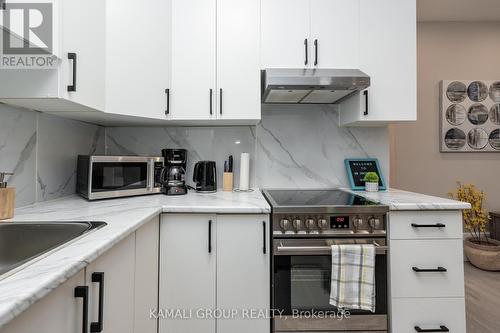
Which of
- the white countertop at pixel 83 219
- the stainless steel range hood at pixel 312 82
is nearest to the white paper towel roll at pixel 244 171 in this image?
the white countertop at pixel 83 219


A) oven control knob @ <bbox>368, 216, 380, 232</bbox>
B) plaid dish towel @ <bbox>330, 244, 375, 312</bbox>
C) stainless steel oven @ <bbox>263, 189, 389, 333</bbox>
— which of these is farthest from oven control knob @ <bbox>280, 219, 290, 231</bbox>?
oven control knob @ <bbox>368, 216, 380, 232</bbox>

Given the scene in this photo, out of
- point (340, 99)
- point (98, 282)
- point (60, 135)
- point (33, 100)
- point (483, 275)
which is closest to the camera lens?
point (98, 282)

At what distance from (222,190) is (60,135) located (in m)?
1.10

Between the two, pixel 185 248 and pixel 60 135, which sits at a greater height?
pixel 60 135

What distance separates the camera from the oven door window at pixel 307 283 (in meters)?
1.43

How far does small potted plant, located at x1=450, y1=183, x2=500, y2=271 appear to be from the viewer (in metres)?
2.81

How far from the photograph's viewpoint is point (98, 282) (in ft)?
2.71

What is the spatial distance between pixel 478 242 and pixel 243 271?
308 centimetres

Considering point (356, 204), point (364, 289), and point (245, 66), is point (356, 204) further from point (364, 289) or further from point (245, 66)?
point (245, 66)

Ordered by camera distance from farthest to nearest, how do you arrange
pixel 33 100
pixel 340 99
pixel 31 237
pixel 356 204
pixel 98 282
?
pixel 340 99, pixel 356 204, pixel 33 100, pixel 31 237, pixel 98 282

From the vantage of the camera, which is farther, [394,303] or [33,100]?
[394,303]

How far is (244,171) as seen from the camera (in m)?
2.02

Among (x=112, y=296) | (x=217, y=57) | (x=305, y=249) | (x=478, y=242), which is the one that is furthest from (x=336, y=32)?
(x=478, y=242)

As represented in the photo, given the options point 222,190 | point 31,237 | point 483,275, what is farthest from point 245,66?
point 483,275
